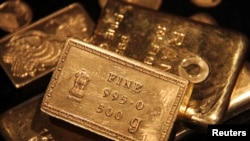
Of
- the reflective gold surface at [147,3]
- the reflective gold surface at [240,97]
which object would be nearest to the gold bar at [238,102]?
the reflective gold surface at [240,97]

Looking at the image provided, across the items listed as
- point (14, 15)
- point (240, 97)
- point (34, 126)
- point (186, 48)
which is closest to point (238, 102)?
point (240, 97)

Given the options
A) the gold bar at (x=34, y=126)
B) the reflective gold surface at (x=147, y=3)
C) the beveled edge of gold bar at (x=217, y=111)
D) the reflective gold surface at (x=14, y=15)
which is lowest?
the gold bar at (x=34, y=126)

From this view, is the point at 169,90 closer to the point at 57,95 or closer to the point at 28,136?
the point at 57,95

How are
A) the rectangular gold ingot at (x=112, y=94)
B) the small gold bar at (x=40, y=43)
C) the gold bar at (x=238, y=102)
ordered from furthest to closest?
the small gold bar at (x=40, y=43), the gold bar at (x=238, y=102), the rectangular gold ingot at (x=112, y=94)

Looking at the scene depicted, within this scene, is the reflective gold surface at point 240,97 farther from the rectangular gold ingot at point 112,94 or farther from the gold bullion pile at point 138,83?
the rectangular gold ingot at point 112,94

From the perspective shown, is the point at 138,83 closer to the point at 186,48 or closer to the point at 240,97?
the point at 186,48
